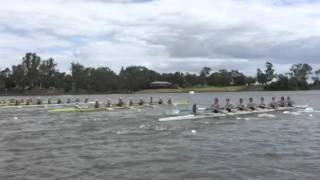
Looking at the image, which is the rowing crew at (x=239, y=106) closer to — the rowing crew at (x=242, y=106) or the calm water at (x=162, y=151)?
the rowing crew at (x=242, y=106)

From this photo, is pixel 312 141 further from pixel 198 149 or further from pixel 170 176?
pixel 170 176

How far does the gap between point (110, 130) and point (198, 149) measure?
416 inches

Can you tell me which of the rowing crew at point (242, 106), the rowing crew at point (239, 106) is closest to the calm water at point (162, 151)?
the rowing crew at point (239, 106)

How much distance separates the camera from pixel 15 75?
197750 millimetres

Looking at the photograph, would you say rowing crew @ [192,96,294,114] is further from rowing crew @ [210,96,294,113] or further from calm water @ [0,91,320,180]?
calm water @ [0,91,320,180]

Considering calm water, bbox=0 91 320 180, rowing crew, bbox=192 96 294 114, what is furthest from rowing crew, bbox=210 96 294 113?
calm water, bbox=0 91 320 180

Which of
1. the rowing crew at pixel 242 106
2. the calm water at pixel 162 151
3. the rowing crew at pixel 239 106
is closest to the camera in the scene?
Result: the calm water at pixel 162 151

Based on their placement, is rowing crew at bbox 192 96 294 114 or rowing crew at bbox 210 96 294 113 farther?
rowing crew at bbox 210 96 294 113

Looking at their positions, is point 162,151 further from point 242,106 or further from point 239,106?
point 242,106

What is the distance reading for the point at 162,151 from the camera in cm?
2530

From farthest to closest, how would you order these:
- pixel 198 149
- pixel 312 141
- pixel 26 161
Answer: pixel 312 141 < pixel 198 149 < pixel 26 161

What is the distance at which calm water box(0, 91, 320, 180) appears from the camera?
20.2 metres

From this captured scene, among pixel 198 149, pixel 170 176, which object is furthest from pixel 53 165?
pixel 198 149

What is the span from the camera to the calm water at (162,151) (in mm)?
20234
